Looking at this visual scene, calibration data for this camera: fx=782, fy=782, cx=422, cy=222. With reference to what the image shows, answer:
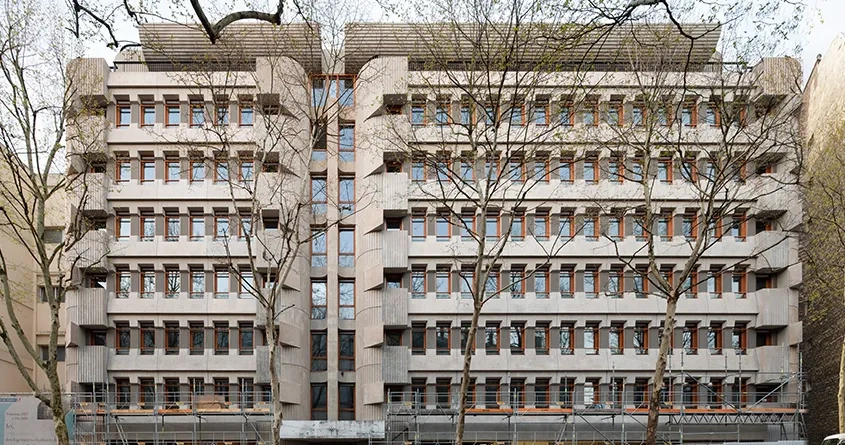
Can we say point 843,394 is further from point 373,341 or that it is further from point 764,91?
point 373,341

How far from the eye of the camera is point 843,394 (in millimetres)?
24922

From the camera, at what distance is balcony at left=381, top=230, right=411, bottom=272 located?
1284 inches

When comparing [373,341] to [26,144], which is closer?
[26,144]

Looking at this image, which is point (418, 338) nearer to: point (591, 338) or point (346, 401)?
point (346, 401)

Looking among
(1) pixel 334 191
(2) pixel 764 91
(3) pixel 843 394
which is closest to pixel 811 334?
(3) pixel 843 394

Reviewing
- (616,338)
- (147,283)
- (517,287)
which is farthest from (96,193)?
(616,338)

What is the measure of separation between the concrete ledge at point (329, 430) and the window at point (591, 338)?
952cm

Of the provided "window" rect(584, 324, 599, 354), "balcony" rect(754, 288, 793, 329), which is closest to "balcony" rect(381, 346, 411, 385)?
"window" rect(584, 324, 599, 354)

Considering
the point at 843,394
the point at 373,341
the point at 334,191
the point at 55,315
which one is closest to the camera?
the point at 55,315

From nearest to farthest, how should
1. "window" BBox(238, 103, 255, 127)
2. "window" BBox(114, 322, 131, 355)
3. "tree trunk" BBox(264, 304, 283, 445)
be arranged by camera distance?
"tree trunk" BBox(264, 304, 283, 445) < "window" BBox(114, 322, 131, 355) < "window" BBox(238, 103, 255, 127)

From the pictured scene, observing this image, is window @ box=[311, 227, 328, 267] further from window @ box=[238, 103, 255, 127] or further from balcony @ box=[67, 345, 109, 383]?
balcony @ box=[67, 345, 109, 383]

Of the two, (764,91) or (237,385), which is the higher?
(764,91)

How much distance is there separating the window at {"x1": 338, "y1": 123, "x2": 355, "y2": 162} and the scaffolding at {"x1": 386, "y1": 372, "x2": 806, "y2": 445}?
10554mm

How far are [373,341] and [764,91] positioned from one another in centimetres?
1917
